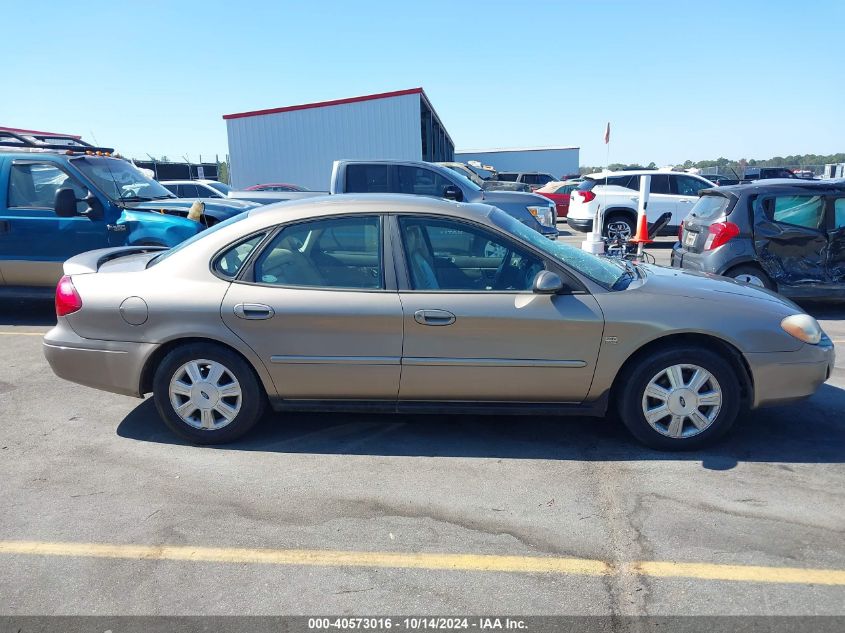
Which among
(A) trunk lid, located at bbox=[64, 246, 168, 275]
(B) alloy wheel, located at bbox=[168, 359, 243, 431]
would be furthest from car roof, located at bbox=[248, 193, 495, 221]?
(B) alloy wheel, located at bbox=[168, 359, 243, 431]

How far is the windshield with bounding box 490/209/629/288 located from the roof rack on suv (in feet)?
21.6

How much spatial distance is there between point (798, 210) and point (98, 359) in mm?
7560

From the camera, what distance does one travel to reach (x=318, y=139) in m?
25.7

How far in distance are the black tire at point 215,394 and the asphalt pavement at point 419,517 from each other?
0.13 meters

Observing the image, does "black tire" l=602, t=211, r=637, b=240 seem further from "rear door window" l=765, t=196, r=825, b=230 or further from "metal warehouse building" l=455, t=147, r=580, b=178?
"metal warehouse building" l=455, t=147, r=580, b=178

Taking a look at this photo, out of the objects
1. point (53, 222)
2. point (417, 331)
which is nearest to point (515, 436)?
point (417, 331)

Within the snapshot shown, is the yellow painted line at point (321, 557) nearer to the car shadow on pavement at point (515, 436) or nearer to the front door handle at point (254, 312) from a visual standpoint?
the car shadow on pavement at point (515, 436)

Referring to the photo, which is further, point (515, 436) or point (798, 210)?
point (798, 210)

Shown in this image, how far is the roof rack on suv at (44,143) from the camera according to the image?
812 cm

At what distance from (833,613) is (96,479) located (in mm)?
3783

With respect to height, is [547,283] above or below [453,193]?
below

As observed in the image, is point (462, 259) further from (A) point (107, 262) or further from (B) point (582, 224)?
(B) point (582, 224)

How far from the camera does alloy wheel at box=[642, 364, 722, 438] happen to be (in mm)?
3992

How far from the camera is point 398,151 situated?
25.6 m
